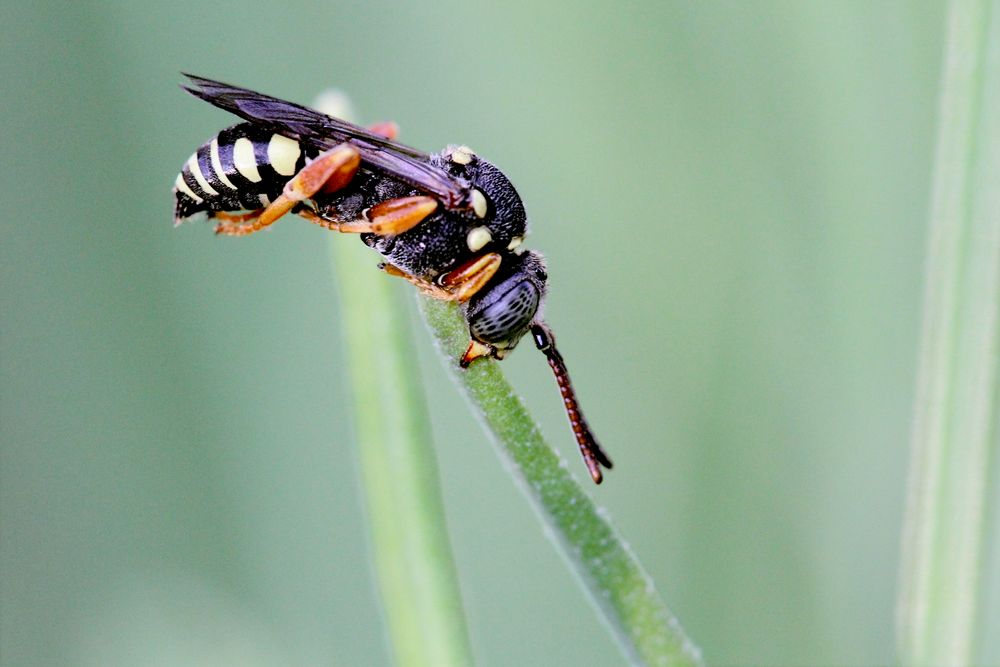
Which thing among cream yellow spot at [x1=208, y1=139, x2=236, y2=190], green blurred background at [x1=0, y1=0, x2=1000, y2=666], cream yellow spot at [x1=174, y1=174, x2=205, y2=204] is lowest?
green blurred background at [x1=0, y1=0, x2=1000, y2=666]

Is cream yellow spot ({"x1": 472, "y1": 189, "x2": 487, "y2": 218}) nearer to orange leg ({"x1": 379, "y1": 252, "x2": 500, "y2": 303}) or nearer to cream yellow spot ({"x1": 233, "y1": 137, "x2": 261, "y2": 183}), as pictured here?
orange leg ({"x1": 379, "y1": 252, "x2": 500, "y2": 303})

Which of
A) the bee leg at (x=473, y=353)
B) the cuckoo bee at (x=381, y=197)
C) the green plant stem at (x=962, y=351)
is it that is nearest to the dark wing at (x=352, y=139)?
the cuckoo bee at (x=381, y=197)

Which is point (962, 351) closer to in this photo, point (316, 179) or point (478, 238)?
point (478, 238)

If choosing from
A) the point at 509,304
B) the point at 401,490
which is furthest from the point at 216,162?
the point at 401,490

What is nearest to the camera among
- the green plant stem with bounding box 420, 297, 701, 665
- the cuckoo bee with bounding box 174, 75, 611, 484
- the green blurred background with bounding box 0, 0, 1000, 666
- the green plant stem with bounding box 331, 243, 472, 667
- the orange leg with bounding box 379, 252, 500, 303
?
the green plant stem with bounding box 420, 297, 701, 665

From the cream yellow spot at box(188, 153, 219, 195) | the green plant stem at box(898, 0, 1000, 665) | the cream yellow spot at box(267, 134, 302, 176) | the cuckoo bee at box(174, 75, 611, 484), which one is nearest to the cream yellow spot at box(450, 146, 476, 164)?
the cuckoo bee at box(174, 75, 611, 484)

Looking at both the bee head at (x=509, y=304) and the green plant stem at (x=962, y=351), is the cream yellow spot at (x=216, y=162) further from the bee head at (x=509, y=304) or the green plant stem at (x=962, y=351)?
the green plant stem at (x=962, y=351)

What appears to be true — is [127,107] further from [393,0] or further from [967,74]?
[967,74]
